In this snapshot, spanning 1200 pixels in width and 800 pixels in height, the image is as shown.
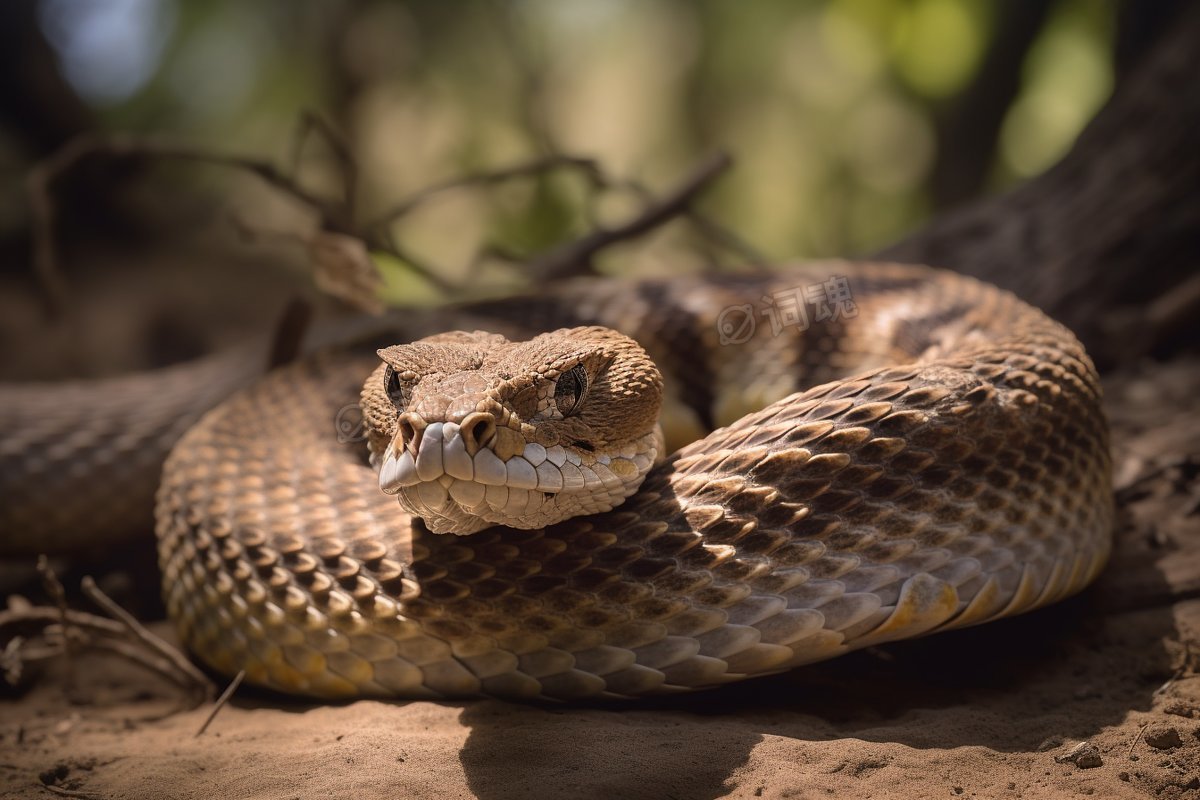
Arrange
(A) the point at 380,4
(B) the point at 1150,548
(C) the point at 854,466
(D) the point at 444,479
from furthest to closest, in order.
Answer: (A) the point at 380,4
(B) the point at 1150,548
(C) the point at 854,466
(D) the point at 444,479

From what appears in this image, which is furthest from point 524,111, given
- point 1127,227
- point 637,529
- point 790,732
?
point 790,732

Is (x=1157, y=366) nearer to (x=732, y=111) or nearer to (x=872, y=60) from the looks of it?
(x=872, y=60)

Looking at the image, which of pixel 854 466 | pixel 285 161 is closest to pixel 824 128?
pixel 285 161

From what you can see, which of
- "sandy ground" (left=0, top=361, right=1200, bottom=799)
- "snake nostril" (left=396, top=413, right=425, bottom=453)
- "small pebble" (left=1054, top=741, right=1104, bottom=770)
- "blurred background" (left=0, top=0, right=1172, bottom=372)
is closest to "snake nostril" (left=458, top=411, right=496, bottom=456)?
"snake nostril" (left=396, top=413, right=425, bottom=453)

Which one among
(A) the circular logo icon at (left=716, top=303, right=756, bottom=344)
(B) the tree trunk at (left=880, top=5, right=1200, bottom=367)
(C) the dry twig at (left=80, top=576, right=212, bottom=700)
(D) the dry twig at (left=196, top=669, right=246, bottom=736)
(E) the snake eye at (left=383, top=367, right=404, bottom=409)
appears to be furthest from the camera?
(B) the tree trunk at (left=880, top=5, right=1200, bottom=367)

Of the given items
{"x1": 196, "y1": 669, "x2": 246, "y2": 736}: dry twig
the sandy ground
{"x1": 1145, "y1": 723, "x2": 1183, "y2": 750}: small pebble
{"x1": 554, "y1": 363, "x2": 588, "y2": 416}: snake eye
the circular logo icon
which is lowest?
{"x1": 196, "y1": 669, "x2": 246, "y2": 736}: dry twig

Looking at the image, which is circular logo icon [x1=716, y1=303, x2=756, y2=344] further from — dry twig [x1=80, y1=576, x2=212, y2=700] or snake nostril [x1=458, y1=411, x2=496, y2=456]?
dry twig [x1=80, y1=576, x2=212, y2=700]

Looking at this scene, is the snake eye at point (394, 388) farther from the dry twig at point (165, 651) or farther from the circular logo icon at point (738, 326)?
the circular logo icon at point (738, 326)
